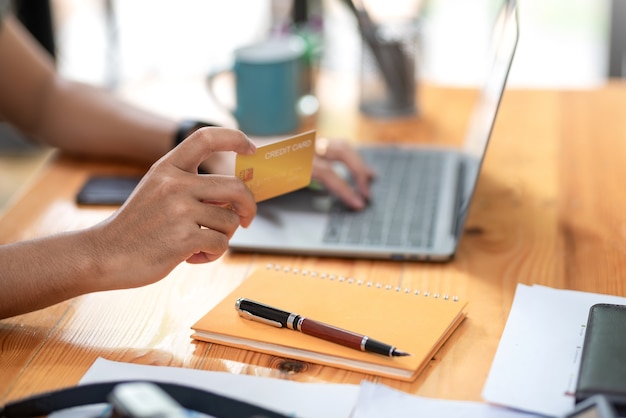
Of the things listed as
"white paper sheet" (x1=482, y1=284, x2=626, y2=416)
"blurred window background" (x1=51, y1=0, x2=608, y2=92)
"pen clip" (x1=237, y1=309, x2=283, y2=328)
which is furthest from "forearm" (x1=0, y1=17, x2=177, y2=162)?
"blurred window background" (x1=51, y1=0, x2=608, y2=92)

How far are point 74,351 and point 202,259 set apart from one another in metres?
0.19

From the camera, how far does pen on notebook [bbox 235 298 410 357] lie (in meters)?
0.88

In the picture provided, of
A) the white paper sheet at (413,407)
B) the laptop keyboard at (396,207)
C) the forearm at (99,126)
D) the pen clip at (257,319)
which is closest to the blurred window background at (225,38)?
the forearm at (99,126)

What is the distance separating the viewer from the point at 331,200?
135 cm

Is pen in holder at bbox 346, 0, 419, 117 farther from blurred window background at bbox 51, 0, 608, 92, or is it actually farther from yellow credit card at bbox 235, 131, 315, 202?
blurred window background at bbox 51, 0, 608, 92

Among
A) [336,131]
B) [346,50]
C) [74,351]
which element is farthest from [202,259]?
[346,50]

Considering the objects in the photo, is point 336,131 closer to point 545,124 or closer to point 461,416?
point 545,124

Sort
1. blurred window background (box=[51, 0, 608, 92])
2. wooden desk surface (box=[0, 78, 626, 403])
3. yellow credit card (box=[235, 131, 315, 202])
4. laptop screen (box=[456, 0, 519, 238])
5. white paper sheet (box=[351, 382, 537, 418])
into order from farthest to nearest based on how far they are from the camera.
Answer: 1. blurred window background (box=[51, 0, 608, 92])
2. laptop screen (box=[456, 0, 519, 238])
3. yellow credit card (box=[235, 131, 315, 202])
4. wooden desk surface (box=[0, 78, 626, 403])
5. white paper sheet (box=[351, 382, 537, 418])

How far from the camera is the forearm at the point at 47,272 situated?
971mm

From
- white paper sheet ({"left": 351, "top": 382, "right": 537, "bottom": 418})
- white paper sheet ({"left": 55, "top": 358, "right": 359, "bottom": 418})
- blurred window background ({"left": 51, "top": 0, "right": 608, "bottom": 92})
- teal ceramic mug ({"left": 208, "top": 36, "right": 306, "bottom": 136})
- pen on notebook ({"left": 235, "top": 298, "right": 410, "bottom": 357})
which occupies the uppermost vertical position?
blurred window background ({"left": 51, "top": 0, "right": 608, "bottom": 92})

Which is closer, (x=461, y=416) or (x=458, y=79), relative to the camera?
(x=461, y=416)

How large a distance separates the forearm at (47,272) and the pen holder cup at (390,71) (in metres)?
0.87

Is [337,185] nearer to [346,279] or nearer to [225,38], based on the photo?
[346,279]

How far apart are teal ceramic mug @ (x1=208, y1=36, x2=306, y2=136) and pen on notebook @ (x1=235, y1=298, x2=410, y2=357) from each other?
0.72 m
